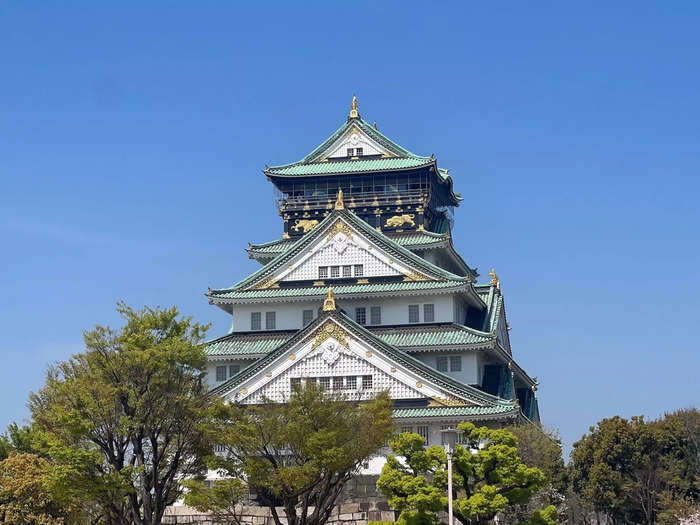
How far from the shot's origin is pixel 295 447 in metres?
46.6

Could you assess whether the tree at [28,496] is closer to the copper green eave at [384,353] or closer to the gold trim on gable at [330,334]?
the copper green eave at [384,353]

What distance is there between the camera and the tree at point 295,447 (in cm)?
4581

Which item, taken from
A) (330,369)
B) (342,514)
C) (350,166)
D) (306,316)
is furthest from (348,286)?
(342,514)

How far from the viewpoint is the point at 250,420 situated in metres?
47.4

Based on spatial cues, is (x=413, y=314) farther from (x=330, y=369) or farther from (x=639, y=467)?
(x=639, y=467)

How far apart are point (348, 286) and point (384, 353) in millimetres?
8151

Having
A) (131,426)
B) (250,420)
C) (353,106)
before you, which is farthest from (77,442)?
(353,106)

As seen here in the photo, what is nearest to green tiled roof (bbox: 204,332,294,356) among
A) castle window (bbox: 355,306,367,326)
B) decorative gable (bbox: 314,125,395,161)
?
castle window (bbox: 355,306,367,326)

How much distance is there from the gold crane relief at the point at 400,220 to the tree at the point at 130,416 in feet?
91.7

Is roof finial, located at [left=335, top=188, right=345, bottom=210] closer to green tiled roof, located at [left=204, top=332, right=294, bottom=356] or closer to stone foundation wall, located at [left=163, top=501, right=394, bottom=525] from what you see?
green tiled roof, located at [left=204, top=332, right=294, bottom=356]

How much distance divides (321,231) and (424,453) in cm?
2564

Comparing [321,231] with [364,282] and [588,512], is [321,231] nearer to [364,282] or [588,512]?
[364,282]

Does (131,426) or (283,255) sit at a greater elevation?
(283,255)

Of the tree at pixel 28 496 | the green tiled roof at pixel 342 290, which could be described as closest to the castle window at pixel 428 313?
the green tiled roof at pixel 342 290
